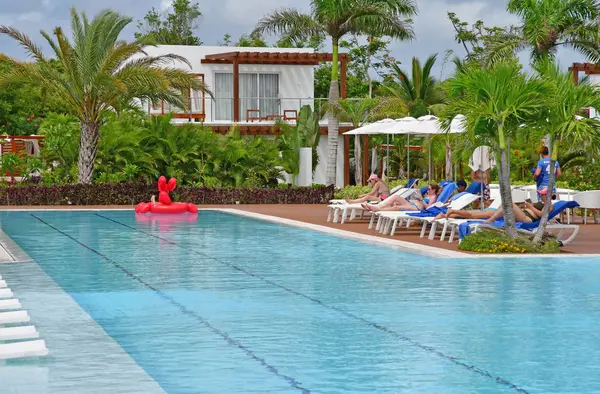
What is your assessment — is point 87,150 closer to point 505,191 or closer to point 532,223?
point 532,223

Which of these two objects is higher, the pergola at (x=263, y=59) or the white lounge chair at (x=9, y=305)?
the pergola at (x=263, y=59)

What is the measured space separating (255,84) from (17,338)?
37249 mm

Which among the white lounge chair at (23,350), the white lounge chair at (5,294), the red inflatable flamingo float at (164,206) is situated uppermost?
the red inflatable flamingo float at (164,206)

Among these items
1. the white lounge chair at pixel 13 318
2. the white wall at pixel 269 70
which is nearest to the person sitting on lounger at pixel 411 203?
the white lounge chair at pixel 13 318

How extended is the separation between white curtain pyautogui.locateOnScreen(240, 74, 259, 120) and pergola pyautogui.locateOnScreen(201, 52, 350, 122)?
797 mm

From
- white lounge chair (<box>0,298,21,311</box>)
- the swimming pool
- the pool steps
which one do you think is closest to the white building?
the swimming pool

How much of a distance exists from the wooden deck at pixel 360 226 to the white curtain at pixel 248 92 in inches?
500

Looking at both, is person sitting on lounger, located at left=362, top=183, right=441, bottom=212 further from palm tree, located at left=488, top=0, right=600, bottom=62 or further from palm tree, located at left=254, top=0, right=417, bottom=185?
palm tree, located at left=254, top=0, right=417, bottom=185

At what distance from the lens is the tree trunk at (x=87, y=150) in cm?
3222

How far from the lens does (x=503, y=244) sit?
16766mm

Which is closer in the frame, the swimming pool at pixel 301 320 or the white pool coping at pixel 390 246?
the swimming pool at pixel 301 320

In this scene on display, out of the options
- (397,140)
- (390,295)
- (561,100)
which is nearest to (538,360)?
(390,295)

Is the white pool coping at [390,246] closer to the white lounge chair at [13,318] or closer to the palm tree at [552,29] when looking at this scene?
the white lounge chair at [13,318]

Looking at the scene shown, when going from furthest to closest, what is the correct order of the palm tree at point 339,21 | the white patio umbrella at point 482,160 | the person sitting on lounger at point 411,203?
1. the palm tree at point 339,21
2. the person sitting on lounger at point 411,203
3. the white patio umbrella at point 482,160
